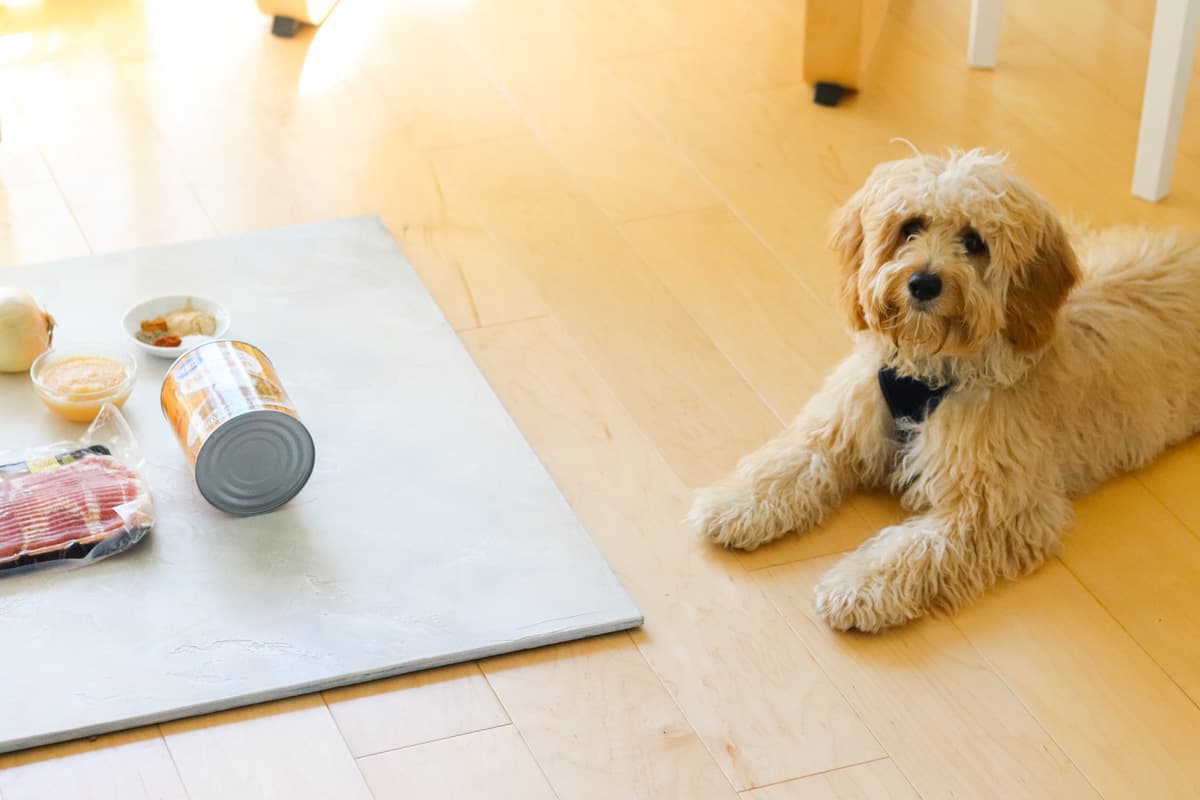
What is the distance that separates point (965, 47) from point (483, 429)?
169 cm

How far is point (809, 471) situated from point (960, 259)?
1.27 ft

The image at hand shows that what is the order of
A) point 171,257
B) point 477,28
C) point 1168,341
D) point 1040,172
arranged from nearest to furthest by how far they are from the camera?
point 1168,341, point 171,257, point 1040,172, point 477,28

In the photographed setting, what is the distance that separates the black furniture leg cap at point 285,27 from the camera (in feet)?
11.4

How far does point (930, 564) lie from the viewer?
2.02 metres

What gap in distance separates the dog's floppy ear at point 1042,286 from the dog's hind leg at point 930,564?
0.83 ft

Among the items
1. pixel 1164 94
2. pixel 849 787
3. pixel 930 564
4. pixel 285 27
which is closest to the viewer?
pixel 849 787

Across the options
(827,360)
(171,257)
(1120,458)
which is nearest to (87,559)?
(171,257)

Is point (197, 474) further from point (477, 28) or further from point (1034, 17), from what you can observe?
point (1034, 17)

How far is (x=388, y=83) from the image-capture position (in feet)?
10.9

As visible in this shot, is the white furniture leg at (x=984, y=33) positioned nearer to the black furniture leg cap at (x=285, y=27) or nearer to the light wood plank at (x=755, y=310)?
the light wood plank at (x=755, y=310)

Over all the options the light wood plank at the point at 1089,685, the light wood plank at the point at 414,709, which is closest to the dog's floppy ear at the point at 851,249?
the light wood plank at the point at 1089,685

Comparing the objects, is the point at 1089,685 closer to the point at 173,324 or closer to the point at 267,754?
the point at 267,754

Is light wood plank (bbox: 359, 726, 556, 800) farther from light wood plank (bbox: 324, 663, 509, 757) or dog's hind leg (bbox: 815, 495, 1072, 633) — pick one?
dog's hind leg (bbox: 815, 495, 1072, 633)

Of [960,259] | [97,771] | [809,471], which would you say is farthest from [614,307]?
[97,771]
